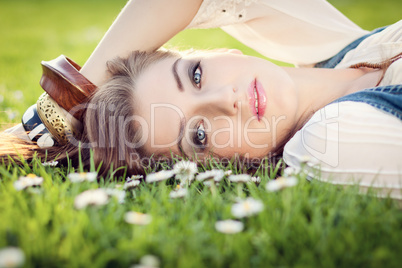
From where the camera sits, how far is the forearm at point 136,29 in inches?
79.1

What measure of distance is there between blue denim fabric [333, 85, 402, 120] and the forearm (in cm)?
111

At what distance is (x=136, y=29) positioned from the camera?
203cm

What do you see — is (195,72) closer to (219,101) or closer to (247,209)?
(219,101)

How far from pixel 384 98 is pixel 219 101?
2.46 feet

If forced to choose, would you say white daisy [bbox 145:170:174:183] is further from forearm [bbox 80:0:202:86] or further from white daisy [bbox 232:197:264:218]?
forearm [bbox 80:0:202:86]

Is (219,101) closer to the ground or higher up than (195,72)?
closer to the ground

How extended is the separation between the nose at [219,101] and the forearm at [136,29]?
556 millimetres

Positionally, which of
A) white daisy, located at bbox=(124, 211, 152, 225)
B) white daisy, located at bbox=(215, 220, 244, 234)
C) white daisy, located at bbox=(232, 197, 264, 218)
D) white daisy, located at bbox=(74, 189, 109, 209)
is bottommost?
white daisy, located at bbox=(215, 220, 244, 234)

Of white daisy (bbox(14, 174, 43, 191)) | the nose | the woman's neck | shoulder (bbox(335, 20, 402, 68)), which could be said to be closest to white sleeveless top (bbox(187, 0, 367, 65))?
shoulder (bbox(335, 20, 402, 68))

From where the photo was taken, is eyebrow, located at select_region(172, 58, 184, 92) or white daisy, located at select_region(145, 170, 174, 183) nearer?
white daisy, located at select_region(145, 170, 174, 183)

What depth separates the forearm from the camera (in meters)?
2.01

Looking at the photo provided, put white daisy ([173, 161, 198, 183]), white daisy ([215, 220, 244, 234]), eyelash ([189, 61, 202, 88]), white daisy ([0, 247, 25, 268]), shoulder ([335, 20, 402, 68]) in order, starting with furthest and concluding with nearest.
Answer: shoulder ([335, 20, 402, 68]), eyelash ([189, 61, 202, 88]), white daisy ([173, 161, 198, 183]), white daisy ([215, 220, 244, 234]), white daisy ([0, 247, 25, 268])

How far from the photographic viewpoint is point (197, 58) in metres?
1.97

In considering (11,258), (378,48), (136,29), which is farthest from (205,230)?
(378,48)
